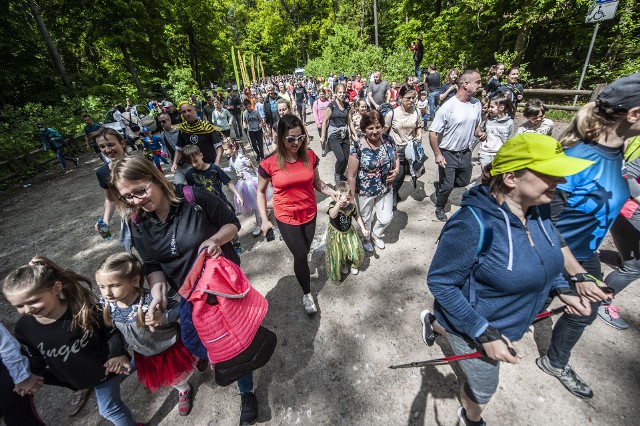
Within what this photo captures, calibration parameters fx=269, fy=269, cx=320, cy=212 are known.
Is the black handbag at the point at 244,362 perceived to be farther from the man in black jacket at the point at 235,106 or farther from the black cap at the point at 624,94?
the man in black jacket at the point at 235,106

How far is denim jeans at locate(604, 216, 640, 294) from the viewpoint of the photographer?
252 centimetres

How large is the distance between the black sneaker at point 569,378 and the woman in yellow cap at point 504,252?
3.61 feet

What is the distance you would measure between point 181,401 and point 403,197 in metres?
5.15

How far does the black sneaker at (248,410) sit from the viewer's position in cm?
243

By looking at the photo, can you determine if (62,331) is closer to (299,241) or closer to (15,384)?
(15,384)

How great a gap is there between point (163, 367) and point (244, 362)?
3.09 feet

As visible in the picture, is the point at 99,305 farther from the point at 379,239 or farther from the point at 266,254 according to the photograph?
the point at 379,239

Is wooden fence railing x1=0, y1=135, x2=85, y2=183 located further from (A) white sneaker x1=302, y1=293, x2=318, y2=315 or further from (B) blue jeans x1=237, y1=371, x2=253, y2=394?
(B) blue jeans x1=237, y1=371, x2=253, y2=394

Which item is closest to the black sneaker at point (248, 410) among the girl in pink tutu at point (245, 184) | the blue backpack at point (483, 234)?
the blue backpack at point (483, 234)

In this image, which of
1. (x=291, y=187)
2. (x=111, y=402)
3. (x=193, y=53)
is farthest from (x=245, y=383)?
(x=193, y=53)

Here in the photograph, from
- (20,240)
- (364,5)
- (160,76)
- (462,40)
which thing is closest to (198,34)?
(160,76)

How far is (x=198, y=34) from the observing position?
32219mm

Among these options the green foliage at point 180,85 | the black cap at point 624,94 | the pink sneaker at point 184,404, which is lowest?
the pink sneaker at point 184,404

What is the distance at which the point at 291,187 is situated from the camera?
3.03 metres
